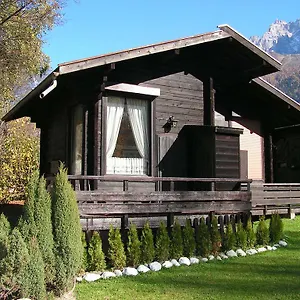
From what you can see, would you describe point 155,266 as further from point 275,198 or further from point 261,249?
point 275,198

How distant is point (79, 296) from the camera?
5453mm

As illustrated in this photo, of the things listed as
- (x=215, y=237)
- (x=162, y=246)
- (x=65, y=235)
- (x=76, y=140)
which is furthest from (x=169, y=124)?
(x=65, y=235)

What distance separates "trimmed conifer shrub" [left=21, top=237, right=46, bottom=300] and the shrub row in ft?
5.71

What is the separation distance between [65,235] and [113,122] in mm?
4475

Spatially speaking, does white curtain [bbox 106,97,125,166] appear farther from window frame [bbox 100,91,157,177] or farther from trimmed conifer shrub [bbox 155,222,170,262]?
trimmed conifer shrub [bbox 155,222,170,262]

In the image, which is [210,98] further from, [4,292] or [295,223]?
[4,292]

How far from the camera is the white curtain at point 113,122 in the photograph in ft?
30.9

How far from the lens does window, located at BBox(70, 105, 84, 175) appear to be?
10.2m

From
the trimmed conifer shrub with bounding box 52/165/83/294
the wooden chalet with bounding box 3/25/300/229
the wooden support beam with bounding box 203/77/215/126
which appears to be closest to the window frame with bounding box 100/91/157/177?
the wooden chalet with bounding box 3/25/300/229

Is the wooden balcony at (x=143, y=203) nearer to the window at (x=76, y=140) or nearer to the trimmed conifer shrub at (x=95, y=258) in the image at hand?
the trimmed conifer shrub at (x=95, y=258)

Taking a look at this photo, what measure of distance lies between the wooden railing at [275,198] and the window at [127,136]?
11.1 ft

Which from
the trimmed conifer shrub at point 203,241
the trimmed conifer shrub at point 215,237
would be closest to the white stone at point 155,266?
the trimmed conifer shrub at point 203,241

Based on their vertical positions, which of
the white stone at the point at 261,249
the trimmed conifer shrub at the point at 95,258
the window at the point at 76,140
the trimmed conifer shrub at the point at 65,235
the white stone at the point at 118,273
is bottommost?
the white stone at the point at 118,273

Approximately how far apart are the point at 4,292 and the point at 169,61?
287 inches
